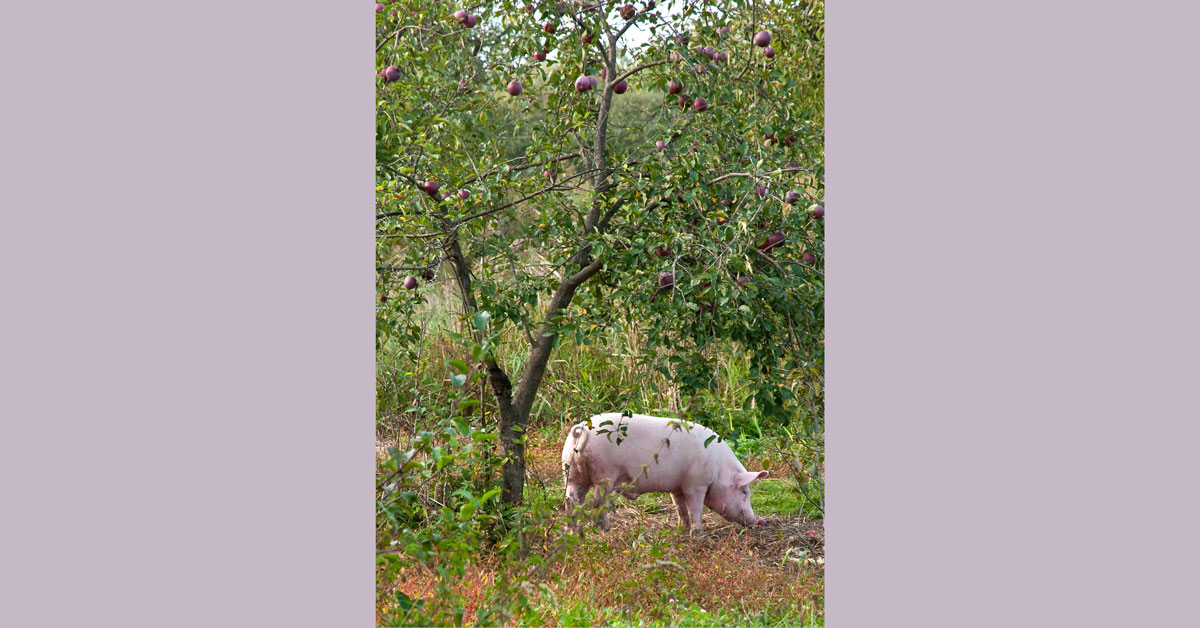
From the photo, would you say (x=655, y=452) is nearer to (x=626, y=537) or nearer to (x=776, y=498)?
(x=626, y=537)

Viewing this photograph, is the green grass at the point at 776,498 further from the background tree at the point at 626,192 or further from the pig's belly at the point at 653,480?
the background tree at the point at 626,192

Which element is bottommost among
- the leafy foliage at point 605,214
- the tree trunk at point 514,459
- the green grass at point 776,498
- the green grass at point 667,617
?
the green grass at point 776,498

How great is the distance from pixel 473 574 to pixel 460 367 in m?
1.12

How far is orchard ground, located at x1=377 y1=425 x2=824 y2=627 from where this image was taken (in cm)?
285

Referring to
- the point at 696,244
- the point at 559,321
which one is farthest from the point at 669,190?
the point at 559,321

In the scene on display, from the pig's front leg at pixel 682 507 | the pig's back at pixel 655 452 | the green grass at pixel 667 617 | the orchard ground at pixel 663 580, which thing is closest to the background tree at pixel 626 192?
the pig's back at pixel 655 452

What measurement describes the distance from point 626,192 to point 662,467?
57.9 inches

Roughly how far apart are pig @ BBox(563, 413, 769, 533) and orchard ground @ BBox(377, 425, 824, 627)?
148 mm

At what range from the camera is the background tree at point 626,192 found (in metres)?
3.47

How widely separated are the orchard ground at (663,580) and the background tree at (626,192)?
585mm

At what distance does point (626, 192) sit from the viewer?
3.97 metres

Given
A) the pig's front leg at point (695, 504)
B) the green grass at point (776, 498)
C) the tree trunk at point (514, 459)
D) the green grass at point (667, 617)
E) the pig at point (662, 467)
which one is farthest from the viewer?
the green grass at point (776, 498)

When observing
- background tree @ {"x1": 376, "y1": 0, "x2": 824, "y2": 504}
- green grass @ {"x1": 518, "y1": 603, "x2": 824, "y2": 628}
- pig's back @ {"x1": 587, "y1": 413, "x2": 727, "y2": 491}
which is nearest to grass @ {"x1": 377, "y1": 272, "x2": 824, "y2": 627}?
green grass @ {"x1": 518, "y1": 603, "x2": 824, "y2": 628}

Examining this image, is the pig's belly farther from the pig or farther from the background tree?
the background tree
